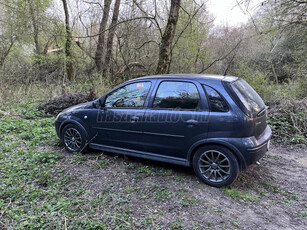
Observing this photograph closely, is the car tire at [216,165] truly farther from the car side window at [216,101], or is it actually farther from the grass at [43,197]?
the grass at [43,197]

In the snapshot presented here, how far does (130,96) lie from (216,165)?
74.3 inches

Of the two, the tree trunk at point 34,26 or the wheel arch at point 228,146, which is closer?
the wheel arch at point 228,146

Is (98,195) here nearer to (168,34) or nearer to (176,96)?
(176,96)

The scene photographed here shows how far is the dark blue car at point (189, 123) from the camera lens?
10.4ft

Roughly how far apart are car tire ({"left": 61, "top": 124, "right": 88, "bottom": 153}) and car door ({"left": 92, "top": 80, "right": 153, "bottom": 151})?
30 cm

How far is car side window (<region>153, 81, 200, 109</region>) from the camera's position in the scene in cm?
346

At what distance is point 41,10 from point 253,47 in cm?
1235

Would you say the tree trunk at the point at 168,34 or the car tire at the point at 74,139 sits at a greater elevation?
the tree trunk at the point at 168,34

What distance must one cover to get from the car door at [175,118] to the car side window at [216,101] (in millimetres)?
91

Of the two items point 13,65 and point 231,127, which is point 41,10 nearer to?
point 13,65

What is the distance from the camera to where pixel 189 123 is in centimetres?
338

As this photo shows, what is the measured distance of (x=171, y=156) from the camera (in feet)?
12.0

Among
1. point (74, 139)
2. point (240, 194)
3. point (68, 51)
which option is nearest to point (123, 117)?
point (74, 139)

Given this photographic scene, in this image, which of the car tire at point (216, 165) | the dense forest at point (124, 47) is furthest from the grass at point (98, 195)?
the dense forest at point (124, 47)
